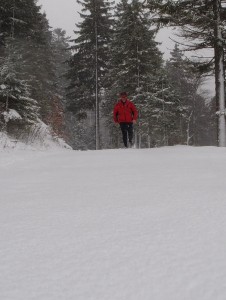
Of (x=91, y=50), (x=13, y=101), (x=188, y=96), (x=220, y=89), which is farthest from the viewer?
(x=188, y=96)

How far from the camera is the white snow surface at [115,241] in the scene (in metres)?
1.42

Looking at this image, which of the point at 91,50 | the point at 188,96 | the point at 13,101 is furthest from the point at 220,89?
the point at 188,96

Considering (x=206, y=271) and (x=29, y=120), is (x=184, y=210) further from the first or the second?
(x=29, y=120)

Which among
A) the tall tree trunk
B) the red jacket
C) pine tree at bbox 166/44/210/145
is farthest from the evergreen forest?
pine tree at bbox 166/44/210/145

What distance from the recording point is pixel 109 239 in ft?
6.55

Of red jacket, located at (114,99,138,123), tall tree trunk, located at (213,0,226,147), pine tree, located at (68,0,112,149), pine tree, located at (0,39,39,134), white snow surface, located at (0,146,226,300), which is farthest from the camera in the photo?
pine tree, located at (68,0,112,149)

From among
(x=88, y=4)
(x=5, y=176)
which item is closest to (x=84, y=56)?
(x=88, y=4)

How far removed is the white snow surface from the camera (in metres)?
1.42

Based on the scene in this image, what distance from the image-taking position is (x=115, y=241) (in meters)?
1.95

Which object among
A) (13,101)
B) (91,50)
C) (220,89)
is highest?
(91,50)

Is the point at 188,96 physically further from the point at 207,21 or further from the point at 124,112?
the point at 124,112

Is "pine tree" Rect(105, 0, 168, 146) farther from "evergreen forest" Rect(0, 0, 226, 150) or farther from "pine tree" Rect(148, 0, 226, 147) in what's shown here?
"pine tree" Rect(148, 0, 226, 147)

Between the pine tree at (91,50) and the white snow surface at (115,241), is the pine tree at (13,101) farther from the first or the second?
the pine tree at (91,50)

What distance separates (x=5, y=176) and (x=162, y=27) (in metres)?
10.1
